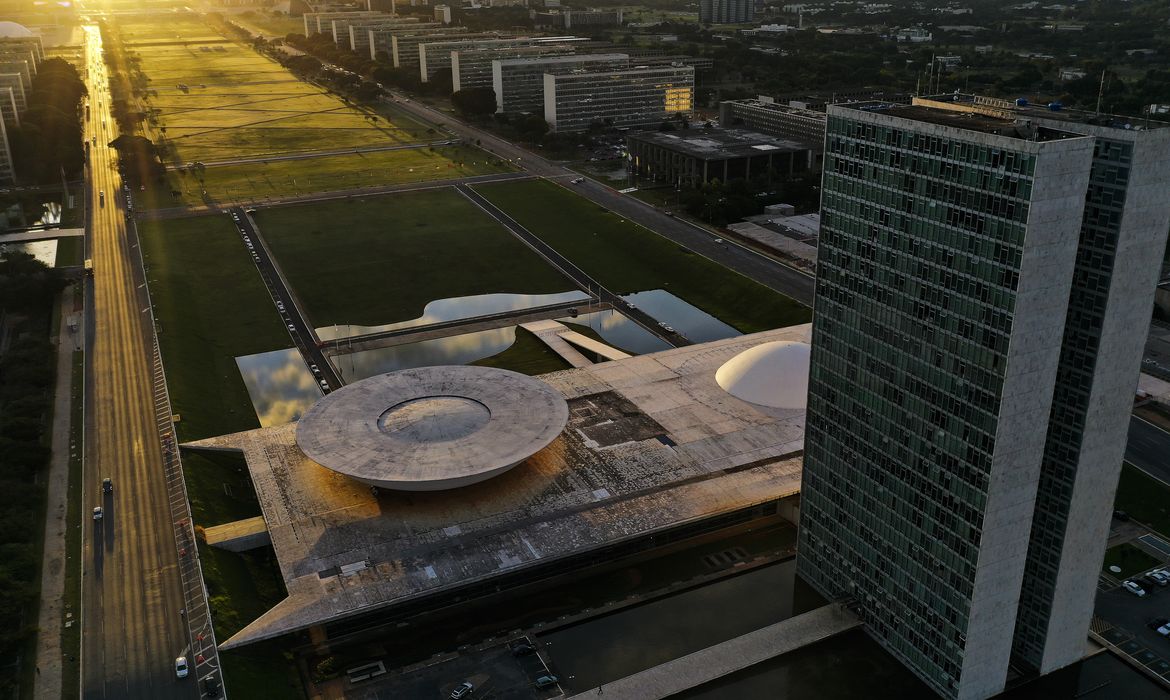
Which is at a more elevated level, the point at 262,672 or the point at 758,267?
the point at 758,267

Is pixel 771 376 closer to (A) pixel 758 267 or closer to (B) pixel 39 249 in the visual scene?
(A) pixel 758 267

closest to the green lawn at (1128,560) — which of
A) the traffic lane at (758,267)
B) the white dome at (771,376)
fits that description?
the white dome at (771,376)

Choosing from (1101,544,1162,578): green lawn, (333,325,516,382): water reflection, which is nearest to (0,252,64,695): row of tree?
(333,325,516,382): water reflection

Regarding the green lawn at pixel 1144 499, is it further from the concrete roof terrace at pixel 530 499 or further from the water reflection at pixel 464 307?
the water reflection at pixel 464 307

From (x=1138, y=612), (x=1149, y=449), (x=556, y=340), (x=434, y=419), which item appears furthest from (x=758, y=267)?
(x=1138, y=612)

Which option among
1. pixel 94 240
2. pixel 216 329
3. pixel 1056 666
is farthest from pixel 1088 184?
pixel 94 240

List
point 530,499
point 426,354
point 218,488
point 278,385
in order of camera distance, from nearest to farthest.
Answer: point 530,499 → point 218,488 → point 278,385 → point 426,354

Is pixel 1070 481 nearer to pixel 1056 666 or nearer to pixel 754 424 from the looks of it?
pixel 1056 666
